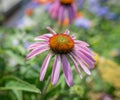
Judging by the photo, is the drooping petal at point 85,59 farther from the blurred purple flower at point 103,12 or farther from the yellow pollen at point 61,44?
the blurred purple flower at point 103,12

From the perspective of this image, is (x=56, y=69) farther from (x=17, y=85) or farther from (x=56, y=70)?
(x=17, y=85)

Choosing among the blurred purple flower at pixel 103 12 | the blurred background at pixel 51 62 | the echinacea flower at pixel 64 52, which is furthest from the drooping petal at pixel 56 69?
the blurred purple flower at pixel 103 12

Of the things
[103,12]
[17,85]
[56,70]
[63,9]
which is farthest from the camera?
[103,12]

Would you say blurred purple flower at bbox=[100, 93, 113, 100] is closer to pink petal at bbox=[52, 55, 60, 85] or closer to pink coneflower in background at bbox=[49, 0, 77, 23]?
pink coneflower in background at bbox=[49, 0, 77, 23]

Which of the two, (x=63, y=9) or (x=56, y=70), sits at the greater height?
(x=63, y=9)

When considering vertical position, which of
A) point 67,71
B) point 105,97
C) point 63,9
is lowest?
point 105,97

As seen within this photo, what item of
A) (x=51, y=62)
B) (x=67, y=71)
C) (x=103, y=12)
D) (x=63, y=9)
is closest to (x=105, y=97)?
(x=63, y=9)

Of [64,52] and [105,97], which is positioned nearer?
[64,52]
